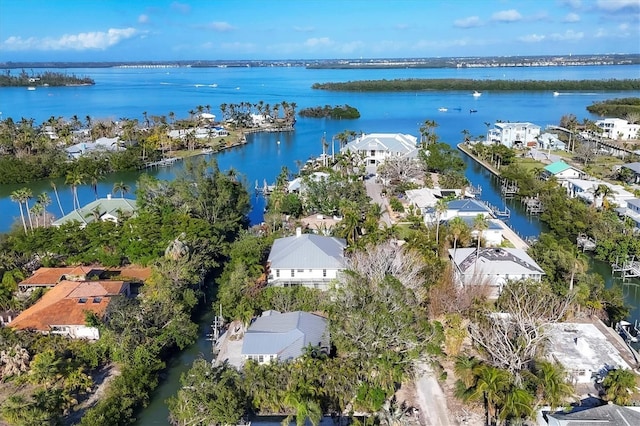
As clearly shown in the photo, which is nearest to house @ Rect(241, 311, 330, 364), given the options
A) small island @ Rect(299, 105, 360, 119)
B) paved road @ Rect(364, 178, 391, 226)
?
paved road @ Rect(364, 178, 391, 226)

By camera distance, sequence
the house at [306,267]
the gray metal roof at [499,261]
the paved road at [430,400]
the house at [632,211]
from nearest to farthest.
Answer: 1. the paved road at [430,400]
2. the gray metal roof at [499,261]
3. the house at [306,267]
4. the house at [632,211]

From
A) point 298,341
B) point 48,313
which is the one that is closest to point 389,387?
point 298,341

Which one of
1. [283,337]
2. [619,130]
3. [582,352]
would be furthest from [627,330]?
[619,130]

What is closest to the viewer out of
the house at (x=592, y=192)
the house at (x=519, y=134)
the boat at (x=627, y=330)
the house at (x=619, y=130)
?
Answer: the boat at (x=627, y=330)

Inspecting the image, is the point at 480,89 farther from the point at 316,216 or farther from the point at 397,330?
the point at 397,330

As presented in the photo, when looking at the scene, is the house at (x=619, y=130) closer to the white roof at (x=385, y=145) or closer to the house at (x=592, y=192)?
the white roof at (x=385, y=145)

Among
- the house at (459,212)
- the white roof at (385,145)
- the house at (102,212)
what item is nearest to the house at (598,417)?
the house at (459,212)
